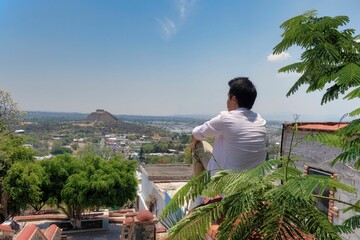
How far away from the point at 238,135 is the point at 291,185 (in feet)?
5.25

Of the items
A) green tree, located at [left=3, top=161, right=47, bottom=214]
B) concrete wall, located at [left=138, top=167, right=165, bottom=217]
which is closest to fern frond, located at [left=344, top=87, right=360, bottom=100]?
concrete wall, located at [left=138, top=167, right=165, bottom=217]

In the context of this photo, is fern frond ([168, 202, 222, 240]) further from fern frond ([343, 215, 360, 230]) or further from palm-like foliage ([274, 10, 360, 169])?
fern frond ([343, 215, 360, 230])

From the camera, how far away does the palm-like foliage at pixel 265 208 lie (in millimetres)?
1396

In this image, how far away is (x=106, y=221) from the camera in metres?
19.1

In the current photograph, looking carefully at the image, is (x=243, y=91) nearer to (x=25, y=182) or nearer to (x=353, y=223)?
(x=353, y=223)

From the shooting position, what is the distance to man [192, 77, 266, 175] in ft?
10.0

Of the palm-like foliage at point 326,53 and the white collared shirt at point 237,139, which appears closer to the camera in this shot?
the palm-like foliage at point 326,53

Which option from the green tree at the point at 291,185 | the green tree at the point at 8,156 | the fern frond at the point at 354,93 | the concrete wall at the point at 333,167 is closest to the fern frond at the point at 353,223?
the green tree at the point at 291,185

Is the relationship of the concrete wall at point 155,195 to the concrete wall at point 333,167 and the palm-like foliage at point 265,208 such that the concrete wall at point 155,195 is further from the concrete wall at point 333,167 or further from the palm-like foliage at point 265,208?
the palm-like foliage at point 265,208

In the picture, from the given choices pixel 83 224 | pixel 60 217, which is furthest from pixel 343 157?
pixel 60 217

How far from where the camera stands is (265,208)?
1.54 metres

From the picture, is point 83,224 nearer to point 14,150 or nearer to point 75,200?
point 75,200

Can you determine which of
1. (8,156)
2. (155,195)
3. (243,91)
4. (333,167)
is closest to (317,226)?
(243,91)

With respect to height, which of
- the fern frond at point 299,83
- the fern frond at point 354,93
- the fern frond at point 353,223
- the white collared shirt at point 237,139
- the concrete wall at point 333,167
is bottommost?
the concrete wall at point 333,167
